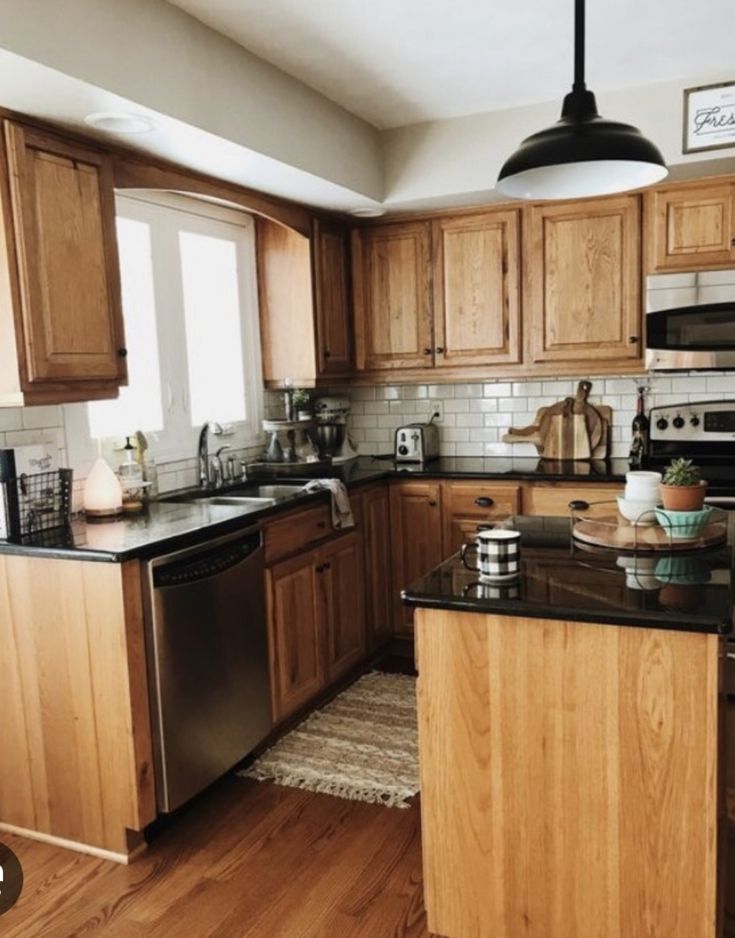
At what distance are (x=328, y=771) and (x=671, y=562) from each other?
5.04 feet

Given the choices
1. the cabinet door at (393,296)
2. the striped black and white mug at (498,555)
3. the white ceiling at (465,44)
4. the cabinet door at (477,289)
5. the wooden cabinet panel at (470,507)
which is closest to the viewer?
the striped black and white mug at (498,555)

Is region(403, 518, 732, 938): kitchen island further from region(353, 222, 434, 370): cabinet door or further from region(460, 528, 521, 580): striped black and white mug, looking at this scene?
region(353, 222, 434, 370): cabinet door

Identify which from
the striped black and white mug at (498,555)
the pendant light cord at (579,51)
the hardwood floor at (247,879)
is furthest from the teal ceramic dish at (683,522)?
the hardwood floor at (247,879)

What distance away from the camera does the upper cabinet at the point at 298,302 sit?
13.0 feet

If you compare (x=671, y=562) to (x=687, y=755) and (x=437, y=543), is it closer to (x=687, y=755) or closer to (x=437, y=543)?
(x=687, y=755)

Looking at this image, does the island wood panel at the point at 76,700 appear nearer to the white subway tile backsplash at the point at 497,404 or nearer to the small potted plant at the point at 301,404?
the small potted plant at the point at 301,404

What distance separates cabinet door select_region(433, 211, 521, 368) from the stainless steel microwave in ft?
2.11

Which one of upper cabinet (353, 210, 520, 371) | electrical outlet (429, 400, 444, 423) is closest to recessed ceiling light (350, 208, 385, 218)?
upper cabinet (353, 210, 520, 371)

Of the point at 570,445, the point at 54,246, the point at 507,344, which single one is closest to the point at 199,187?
the point at 54,246

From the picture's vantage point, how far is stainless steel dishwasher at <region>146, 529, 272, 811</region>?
7.97 feet

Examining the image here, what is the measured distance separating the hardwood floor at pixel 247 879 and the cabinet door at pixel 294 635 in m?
0.48

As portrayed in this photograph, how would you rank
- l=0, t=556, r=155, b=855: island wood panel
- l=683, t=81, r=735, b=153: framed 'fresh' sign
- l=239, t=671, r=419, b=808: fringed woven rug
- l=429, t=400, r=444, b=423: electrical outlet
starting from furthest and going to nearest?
1. l=429, t=400, r=444, b=423: electrical outlet
2. l=683, t=81, r=735, b=153: framed 'fresh' sign
3. l=239, t=671, r=419, b=808: fringed woven rug
4. l=0, t=556, r=155, b=855: island wood panel

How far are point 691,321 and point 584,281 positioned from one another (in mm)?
522

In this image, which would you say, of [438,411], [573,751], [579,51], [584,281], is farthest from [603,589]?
[438,411]
